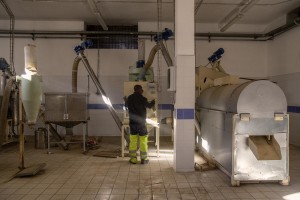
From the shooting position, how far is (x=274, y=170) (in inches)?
171

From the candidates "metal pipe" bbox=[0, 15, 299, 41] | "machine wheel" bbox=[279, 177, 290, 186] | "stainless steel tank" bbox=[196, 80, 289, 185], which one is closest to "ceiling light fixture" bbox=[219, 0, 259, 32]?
"metal pipe" bbox=[0, 15, 299, 41]

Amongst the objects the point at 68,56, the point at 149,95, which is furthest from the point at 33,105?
the point at 68,56

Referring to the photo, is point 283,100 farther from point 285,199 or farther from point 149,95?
point 149,95

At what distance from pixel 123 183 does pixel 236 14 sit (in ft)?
17.9

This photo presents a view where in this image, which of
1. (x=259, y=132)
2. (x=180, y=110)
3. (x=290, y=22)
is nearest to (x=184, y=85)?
(x=180, y=110)

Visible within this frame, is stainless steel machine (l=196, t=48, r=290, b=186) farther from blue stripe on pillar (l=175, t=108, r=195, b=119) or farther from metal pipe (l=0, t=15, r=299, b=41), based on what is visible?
metal pipe (l=0, t=15, r=299, b=41)

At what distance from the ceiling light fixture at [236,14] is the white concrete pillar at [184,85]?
7.53ft

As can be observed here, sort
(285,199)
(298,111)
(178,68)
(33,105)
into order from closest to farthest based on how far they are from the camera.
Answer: (285,199) < (33,105) < (178,68) < (298,111)

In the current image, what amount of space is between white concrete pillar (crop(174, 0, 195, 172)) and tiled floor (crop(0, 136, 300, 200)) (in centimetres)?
36

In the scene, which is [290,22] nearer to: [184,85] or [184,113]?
[184,85]

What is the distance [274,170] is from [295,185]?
461 millimetres

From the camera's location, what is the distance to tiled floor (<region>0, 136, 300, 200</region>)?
398 centimetres

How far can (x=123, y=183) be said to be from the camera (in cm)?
450

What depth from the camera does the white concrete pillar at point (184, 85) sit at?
510 cm
